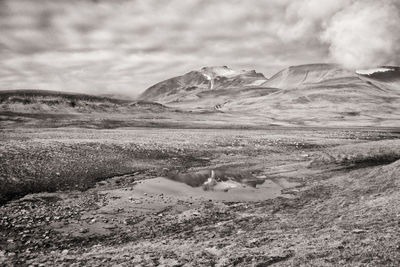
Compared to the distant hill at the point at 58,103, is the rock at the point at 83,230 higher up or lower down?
lower down

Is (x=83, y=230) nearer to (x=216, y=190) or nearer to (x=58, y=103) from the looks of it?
(x=216, y=190)

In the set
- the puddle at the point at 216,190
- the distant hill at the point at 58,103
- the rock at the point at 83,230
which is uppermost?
the distant hill at the point at 58,103

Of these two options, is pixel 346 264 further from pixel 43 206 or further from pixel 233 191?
pixel 43 206

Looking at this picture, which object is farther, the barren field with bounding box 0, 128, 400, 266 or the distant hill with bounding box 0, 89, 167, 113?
the distant hill with bounding box 0, 89, 167, 113

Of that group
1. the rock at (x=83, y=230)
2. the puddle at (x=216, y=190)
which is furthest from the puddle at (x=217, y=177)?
the rock at (x=83, y=230)

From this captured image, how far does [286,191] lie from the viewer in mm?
22516

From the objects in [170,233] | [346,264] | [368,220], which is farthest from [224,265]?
[368,220]

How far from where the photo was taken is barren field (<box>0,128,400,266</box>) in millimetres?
11492

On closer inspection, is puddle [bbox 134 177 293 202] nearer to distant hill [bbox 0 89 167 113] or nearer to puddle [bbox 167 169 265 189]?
puddle [bbox 167 169 265 189]

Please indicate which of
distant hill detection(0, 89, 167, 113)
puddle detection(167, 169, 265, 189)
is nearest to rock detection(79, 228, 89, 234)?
puddle detection(167, 169, 265, 189)

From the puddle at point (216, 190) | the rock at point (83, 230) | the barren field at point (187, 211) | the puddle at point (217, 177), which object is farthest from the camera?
the puddle at point (217, 177)

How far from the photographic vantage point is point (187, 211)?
60.3 ft

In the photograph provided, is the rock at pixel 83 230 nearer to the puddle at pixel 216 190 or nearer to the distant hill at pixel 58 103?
the puddle at pixel 216 190

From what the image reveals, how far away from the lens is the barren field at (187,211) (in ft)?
37.7
